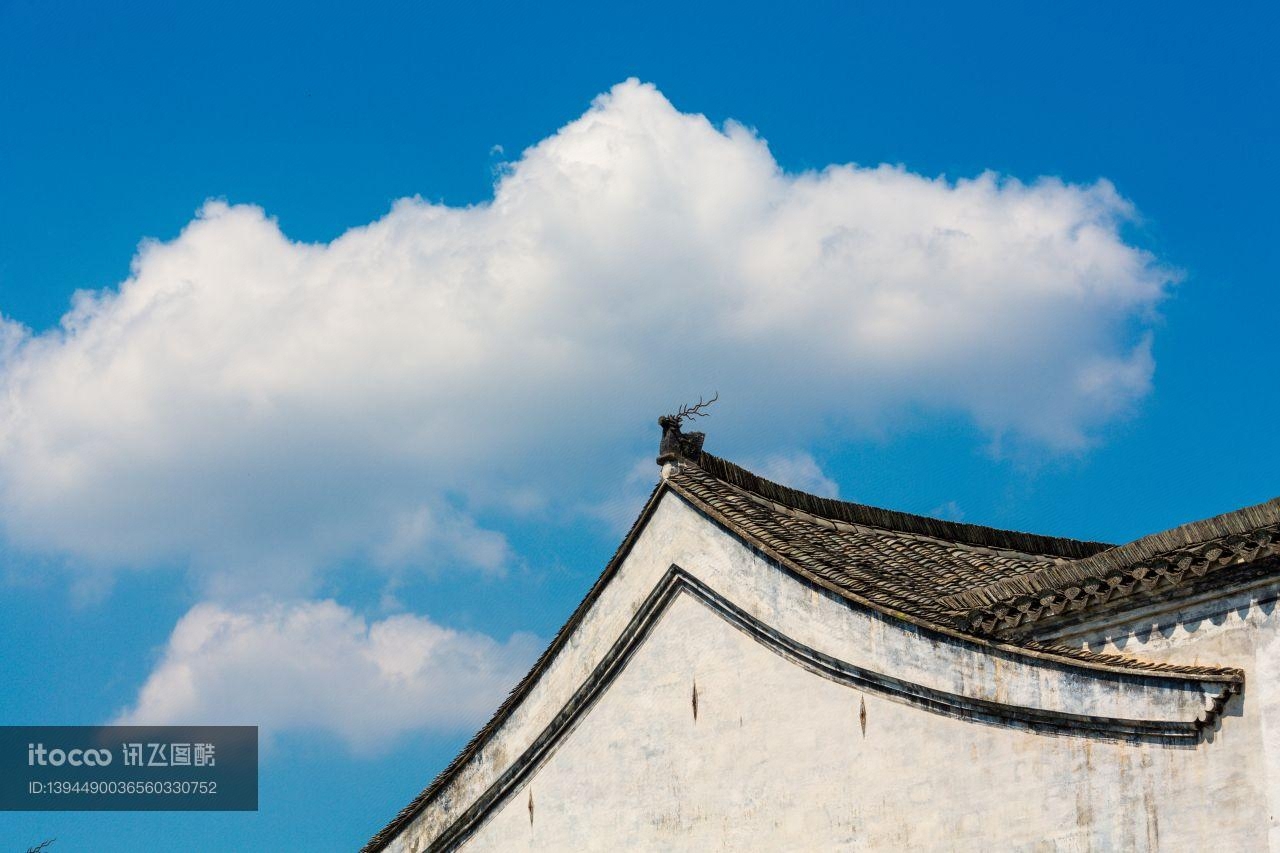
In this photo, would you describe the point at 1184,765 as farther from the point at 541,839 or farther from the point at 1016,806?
the point at 541,839

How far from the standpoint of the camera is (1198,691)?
14391 millimetres

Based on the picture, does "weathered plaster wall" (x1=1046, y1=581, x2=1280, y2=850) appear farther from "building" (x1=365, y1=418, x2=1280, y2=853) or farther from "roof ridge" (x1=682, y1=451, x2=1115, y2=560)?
"roof ridge" (x1=682, y1=451, x2=1115, y2=560)

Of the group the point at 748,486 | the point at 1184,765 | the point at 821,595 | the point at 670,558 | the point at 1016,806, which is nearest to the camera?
the point at 1184,765

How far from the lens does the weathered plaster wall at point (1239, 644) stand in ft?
45.7

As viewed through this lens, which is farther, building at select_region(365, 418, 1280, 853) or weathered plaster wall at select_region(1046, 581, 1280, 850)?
building at select_region(365, 418, 1280, 853)

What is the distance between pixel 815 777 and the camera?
17.3 metres

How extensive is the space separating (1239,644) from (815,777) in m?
4.66

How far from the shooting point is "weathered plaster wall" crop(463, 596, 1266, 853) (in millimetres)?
14477

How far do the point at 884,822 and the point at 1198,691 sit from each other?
3.53 metres

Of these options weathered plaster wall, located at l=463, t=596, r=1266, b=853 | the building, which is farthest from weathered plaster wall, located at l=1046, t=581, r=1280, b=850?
weathered plaster wall, located at l=463, t=596, r=1266, b=853

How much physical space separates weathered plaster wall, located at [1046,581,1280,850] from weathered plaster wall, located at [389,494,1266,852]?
0.33 feet

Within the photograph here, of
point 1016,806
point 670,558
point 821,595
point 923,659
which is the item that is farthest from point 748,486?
point 1016,806

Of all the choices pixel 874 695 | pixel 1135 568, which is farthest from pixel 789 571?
pixel 1135 568

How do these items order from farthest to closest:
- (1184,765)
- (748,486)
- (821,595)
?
(748,486) → (821,595) → (1184,765)
